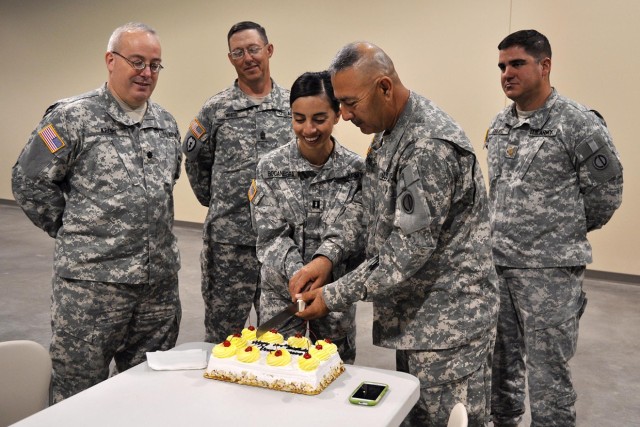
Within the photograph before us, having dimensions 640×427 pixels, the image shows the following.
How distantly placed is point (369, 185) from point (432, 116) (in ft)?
1.11

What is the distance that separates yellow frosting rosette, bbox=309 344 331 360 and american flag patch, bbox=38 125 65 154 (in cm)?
134

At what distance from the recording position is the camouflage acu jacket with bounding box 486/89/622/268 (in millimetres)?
3018

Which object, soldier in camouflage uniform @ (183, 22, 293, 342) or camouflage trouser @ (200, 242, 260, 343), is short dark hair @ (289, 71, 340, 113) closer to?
soldier in camouflage uniform @ (183, 22, 293, 342)

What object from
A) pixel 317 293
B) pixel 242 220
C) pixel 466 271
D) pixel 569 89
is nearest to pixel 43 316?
pixel 242 220

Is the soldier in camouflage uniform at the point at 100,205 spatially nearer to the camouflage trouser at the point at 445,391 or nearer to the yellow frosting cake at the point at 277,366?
the yellow frosting cake at the point at 277,366

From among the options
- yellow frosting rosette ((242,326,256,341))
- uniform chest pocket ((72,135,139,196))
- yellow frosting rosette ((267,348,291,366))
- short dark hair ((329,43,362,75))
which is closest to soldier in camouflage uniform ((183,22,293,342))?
uniform chest pocket ((72,135,139,196))

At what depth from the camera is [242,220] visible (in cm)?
352

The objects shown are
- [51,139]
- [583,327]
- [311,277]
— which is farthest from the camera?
[583,327]

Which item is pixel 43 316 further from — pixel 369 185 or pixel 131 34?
pixel 369 185

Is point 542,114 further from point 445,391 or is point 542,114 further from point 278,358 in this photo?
point 278,358

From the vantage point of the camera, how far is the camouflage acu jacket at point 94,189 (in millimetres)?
2643

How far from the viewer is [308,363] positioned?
1917 millimetres

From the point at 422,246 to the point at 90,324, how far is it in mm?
1437

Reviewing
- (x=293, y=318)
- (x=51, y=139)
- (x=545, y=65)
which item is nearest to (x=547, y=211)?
(x=545, y=65)
